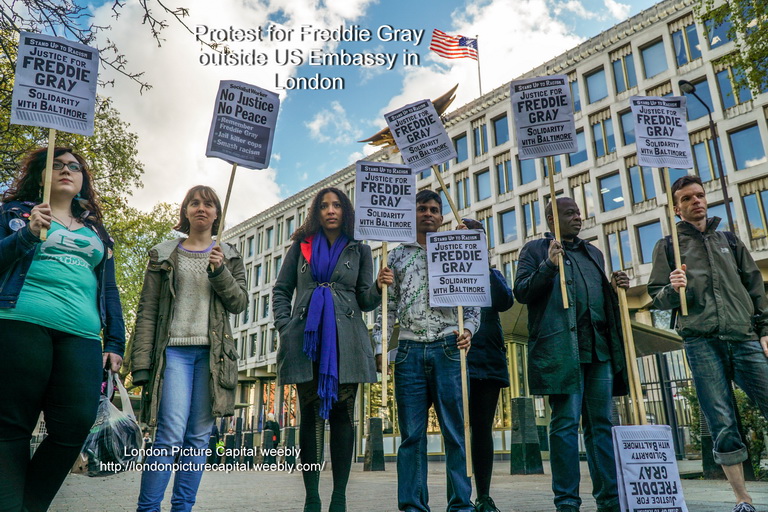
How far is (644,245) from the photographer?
27438 mm

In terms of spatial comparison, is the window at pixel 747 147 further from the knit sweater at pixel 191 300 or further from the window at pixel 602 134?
the knit sweater at pixel 191 300

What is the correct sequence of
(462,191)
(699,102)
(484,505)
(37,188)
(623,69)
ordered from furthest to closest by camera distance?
(462,191) → (623,69) → (699,102) → (484,505) → (37,188)

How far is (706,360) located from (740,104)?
80.7 feet

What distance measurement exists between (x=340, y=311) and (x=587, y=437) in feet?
6.24

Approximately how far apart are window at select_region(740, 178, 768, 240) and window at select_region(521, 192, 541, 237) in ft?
31.7

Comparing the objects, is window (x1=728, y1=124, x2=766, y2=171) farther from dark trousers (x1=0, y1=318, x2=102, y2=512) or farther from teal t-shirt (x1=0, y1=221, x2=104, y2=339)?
dark trousers (x1=0, y1=318, x2=102, y2=512)

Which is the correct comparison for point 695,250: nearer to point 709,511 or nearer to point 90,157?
point 709,511

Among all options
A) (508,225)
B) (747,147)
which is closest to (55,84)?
(747,147)

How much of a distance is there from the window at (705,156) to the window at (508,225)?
31.0 ft

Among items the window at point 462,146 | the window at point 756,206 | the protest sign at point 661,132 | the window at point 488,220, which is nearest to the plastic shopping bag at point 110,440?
the protest sign at point 661,132

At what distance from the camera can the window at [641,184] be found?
27.4 metres

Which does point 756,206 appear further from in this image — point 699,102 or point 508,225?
point 508,225

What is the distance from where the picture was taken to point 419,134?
5078mm

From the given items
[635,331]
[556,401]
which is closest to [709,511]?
[556,401]
